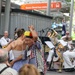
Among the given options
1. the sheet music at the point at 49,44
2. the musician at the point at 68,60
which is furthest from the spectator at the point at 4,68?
the musician at the point at 68,60

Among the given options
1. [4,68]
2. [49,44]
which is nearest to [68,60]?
[49,44]

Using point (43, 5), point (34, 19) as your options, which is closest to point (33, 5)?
point (43, 5)

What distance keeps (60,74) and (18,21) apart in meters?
5.53

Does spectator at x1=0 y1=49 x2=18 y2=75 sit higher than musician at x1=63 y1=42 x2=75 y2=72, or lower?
higher

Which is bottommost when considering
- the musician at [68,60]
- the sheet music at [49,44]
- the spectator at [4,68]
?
the musician at [68,60]

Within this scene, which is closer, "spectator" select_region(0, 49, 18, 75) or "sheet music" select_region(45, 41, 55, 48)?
"spectator" select_region(0, 49, 18, 75)

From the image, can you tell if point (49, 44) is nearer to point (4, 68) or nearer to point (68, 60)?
point (68, 60)

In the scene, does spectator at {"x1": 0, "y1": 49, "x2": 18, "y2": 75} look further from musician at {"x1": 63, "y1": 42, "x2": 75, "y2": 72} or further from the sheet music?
musician at {"x1": 63, "y1": 42, "x2": 75, "y2": 72}

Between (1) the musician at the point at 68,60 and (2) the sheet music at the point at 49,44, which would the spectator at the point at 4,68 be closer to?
(2) the sheet music at the point at 49,44

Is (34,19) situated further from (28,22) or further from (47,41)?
(47,41)

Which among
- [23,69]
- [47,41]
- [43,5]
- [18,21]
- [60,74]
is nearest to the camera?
[23,69]

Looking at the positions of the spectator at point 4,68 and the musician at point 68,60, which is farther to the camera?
the musician at point 68,60

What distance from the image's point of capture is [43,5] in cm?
3947

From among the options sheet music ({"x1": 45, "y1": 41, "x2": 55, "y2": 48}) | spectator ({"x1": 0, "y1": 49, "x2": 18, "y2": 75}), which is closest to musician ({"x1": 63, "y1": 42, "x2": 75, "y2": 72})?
sheet music ({"x1": 45, "y1": 41, "x2": 55, "y2": 48})
